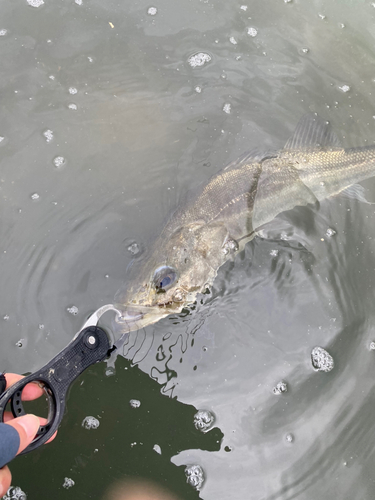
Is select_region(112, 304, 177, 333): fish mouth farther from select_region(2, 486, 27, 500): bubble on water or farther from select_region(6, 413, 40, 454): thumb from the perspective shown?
select_region(2, 486, 27, 500): bubble on water

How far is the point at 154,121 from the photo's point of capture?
378 cm

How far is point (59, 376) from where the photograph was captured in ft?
8.01

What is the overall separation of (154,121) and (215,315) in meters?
1.92

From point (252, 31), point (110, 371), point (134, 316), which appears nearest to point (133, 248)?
point (134, 316)

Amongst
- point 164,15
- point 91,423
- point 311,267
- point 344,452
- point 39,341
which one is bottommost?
point 344,452

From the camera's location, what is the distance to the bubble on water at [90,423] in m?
2.85

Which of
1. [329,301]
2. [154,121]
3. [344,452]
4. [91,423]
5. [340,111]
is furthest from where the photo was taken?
[340,111]

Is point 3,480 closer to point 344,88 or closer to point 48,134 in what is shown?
point 48,134

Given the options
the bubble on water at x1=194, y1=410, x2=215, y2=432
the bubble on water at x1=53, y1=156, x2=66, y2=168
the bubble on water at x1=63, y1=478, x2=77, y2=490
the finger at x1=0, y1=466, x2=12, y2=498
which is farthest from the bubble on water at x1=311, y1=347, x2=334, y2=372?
the bubble on water at x1=53, y1=156, x2=66, y2=168

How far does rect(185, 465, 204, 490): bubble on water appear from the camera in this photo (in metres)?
2.84

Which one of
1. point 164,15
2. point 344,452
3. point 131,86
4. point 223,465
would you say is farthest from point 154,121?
point 344,452

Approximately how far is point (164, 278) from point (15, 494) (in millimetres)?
1759

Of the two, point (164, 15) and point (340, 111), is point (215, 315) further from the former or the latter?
point (164, 15)

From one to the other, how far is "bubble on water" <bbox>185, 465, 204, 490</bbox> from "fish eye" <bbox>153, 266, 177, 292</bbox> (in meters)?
1.30
